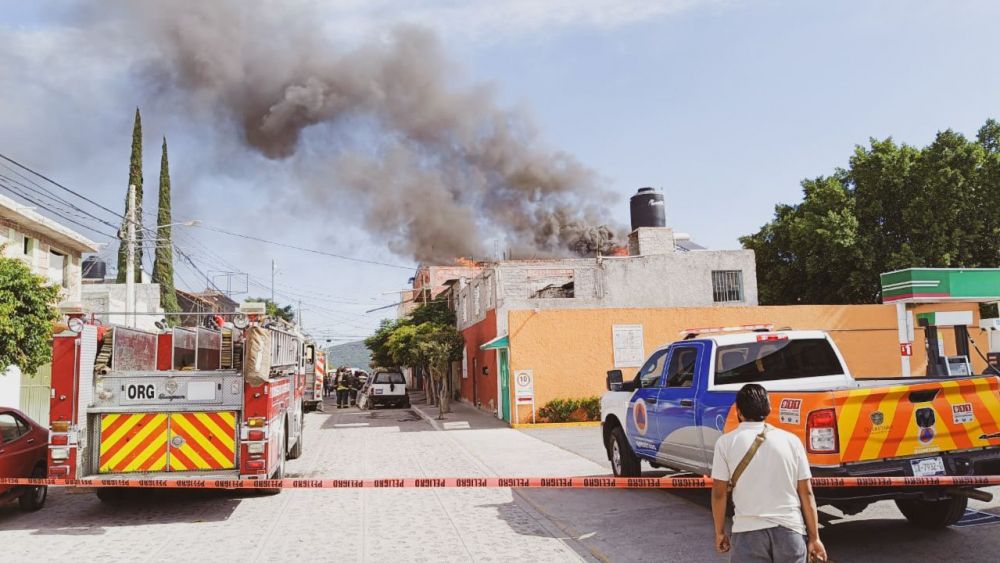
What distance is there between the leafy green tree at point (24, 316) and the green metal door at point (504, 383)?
11.5 metres

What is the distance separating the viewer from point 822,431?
18.6 ft

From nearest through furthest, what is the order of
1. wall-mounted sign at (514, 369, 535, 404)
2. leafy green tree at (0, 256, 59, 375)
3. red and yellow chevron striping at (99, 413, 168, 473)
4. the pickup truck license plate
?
the pickup truck license plate, red and yellow chevron striping at (99, 413, 168, 473), leafy green tree at (0, 256, 59, 375), wall-mounted sign at (514, 369, 535, 404)

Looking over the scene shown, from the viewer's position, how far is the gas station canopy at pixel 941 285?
898 inches

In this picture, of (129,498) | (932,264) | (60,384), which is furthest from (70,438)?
(932,264)

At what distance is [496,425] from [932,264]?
22.6 m

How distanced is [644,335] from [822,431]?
1579cm

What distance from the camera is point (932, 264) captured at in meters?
31.9

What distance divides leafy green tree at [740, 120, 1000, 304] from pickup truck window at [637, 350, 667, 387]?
27.2 meters

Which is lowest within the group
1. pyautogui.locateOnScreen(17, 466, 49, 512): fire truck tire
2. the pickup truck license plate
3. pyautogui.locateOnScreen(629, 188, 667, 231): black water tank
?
pyautogui.locateOnScreen(17, 466, 49, 512): fire truck tire

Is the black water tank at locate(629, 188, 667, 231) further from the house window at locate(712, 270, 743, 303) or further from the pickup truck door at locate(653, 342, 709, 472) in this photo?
the pickup truck door at locate(653, 342, 709, 472)

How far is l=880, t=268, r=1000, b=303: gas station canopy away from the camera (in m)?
22.8

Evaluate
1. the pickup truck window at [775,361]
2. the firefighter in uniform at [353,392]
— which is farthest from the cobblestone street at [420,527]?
the firefighter in uniform at [353,392]

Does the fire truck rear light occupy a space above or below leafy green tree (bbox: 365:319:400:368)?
below

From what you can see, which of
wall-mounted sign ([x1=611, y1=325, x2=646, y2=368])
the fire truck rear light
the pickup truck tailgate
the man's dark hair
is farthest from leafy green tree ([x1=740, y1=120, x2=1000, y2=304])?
the man's dark hair
